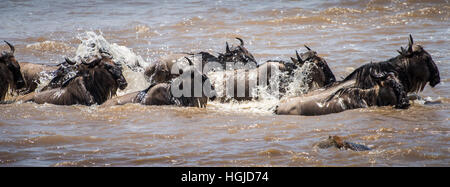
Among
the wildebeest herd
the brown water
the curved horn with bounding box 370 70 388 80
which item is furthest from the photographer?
the wildebeest herd

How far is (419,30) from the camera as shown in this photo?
650 inches

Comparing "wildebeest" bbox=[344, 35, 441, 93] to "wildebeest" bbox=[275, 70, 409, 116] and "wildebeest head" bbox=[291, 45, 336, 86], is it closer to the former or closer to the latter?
"wildebeest" bbox=[275, 70, 409, 116]

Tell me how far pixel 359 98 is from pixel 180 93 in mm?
2493

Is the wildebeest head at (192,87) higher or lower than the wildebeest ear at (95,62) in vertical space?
lower

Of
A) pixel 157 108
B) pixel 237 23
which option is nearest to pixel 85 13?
pixel 237 23

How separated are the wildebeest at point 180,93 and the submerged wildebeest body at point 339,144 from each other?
2920 mm

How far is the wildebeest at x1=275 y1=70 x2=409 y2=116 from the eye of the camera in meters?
8.48

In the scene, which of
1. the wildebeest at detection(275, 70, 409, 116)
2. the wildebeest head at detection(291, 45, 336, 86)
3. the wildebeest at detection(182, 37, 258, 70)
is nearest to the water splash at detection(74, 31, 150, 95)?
the wildebeest at detection(182, 37, 258, 70)

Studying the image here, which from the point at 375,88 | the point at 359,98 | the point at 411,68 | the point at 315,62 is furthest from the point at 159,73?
the point at 411,68

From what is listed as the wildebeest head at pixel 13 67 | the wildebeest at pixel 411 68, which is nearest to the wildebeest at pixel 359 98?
the wildebeest at pixel 411 68

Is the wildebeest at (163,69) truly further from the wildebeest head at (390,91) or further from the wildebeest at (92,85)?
the wildebeest head at (390,91)

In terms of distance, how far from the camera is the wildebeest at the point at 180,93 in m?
9.34

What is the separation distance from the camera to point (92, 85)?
385 inches
